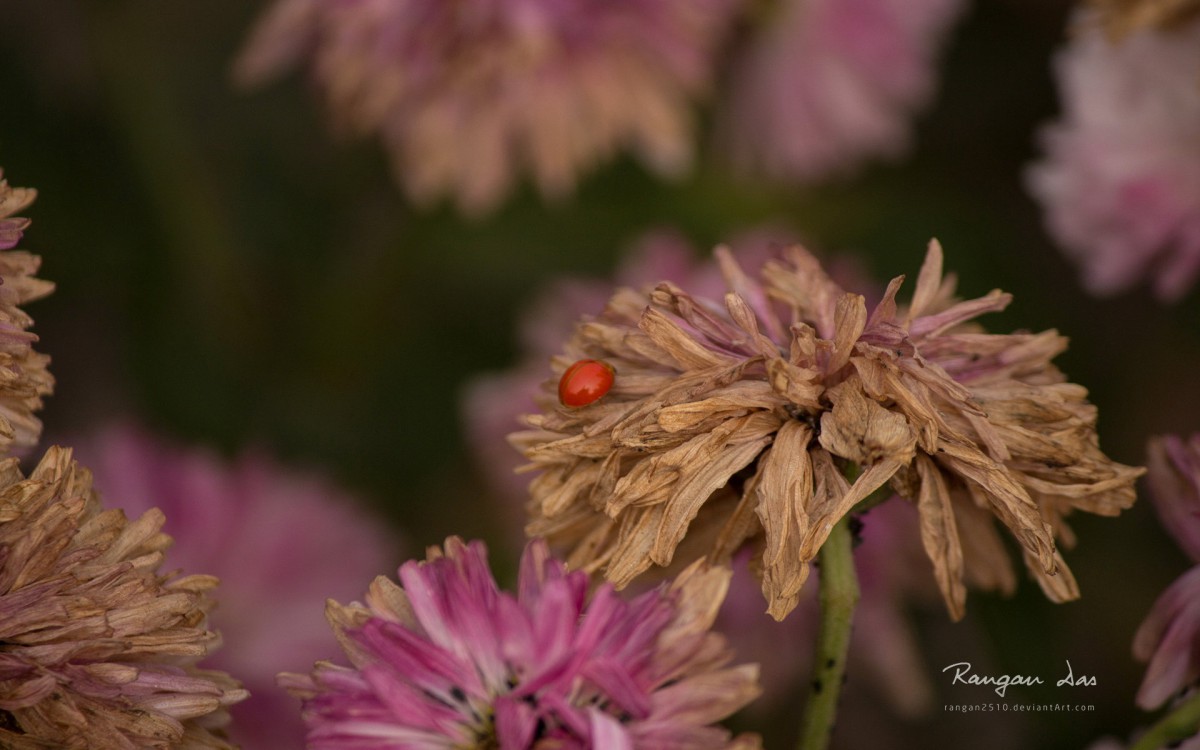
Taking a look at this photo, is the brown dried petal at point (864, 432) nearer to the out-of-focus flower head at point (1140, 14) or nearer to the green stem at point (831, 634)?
the green stem at point (831, 634)

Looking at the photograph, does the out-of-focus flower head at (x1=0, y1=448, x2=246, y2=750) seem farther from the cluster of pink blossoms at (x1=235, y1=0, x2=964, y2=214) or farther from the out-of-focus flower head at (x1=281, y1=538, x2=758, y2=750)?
the cluster of pink blossoms at (x1=235, y1=0, x2=964, y2=214)

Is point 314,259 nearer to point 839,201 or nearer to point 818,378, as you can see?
point 839,201

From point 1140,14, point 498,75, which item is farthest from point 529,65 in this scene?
point 1140,14

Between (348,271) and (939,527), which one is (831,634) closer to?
(939,527)

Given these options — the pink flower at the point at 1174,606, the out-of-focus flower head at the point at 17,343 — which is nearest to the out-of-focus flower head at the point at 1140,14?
the pink flower at the point at 1174,606

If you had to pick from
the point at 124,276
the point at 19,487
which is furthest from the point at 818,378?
the point at 124,276
